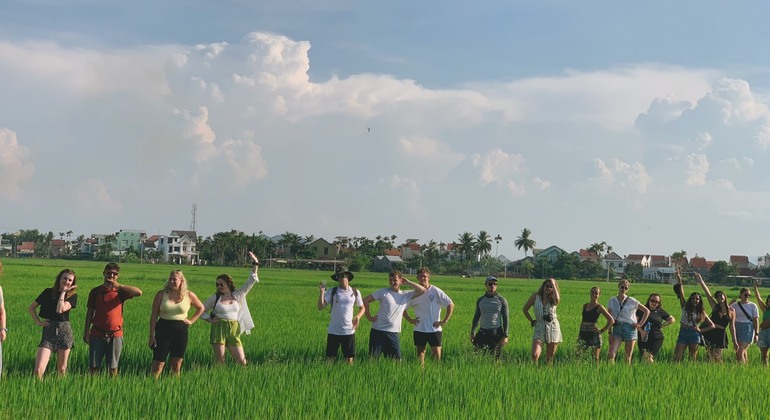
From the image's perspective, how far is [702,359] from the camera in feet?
44.3

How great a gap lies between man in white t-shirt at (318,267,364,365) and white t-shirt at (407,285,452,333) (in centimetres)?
90

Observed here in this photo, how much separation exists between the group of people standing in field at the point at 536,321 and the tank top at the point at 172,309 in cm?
169

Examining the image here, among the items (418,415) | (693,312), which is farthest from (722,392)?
(418,415)

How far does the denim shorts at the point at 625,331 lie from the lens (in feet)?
40.0

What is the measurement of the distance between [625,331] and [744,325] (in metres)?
2.37

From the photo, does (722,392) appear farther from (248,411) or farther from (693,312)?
(248,411)

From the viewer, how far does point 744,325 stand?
13.1 metres

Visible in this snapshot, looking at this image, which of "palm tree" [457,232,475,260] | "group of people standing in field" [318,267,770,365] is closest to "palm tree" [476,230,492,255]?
"palm tree" [457,232,475,260]

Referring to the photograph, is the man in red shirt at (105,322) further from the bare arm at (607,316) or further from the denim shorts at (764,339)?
the denim shorts at (764,339)

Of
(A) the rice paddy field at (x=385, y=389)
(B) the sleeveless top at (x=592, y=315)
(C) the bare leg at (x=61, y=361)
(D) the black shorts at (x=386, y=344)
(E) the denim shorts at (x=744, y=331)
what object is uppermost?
(B) the sleeveless top at (x=592, y=315)

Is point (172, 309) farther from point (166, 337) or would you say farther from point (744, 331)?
point (744, 331)

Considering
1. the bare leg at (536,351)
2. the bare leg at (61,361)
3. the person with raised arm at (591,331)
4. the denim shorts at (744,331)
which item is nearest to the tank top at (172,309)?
the bare leg at (61,361)

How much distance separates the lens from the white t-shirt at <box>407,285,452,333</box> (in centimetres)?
1098

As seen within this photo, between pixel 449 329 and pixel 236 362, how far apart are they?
914 centimetres
